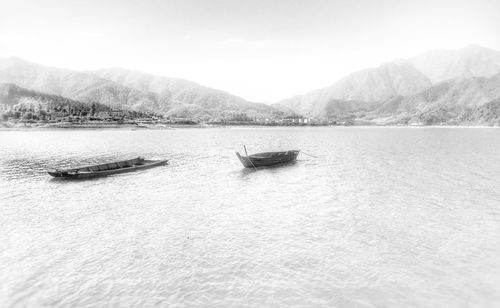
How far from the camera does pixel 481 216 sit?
2694cm

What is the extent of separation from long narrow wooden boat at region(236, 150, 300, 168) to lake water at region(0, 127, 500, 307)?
14.0 m

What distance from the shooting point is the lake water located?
1525 cm

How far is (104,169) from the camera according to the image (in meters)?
49.0

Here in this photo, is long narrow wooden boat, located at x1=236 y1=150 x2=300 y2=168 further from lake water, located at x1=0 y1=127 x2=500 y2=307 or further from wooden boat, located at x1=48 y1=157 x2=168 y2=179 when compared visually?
wooden boat, located at x1=48 y1=157 x2=168 y2=179

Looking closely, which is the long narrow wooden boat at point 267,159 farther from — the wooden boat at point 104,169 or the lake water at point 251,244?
the wooden boat at point 104,169

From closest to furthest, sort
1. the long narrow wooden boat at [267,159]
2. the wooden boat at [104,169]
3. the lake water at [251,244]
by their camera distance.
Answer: the lake water at [251,244] < the wooden boat at [104,169] < the long narrow wooden boat at [267,159]

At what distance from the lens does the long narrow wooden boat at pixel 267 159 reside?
55.1 meters

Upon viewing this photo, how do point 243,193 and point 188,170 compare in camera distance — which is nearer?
point 243,193

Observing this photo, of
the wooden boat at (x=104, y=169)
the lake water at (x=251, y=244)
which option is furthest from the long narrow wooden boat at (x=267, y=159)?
the wooden boat at (x=104, y=169)

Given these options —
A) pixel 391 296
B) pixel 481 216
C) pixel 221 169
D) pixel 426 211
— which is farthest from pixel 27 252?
pixel 221 169

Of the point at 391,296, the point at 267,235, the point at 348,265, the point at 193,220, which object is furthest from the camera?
the point at 193,220

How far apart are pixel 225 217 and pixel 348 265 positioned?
1208cm

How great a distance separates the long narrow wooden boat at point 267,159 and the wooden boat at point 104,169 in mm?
15522

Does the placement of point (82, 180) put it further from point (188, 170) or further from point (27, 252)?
point (27, 252)
